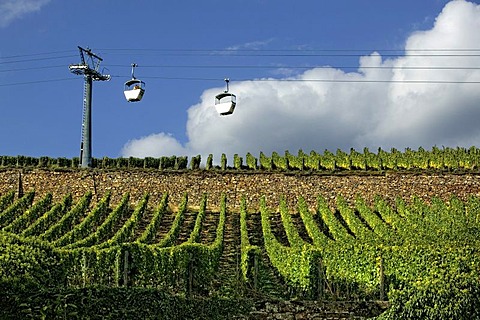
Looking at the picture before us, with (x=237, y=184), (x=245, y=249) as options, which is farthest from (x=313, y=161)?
(x=245, y=249)

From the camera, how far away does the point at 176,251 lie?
63.0 feet

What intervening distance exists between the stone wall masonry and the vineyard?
0.54 feet

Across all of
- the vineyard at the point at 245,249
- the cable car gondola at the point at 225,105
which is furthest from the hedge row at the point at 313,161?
the cable car gondola at the point at 225,105

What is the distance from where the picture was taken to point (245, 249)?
21219mm

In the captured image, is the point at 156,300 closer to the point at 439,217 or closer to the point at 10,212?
the point at 439,217

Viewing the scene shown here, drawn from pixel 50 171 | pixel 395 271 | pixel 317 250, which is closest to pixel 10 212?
pixel 50 171

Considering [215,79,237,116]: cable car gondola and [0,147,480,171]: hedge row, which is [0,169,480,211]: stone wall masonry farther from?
[215,79,237,116]: cable car gondola

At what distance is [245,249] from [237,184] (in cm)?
1340

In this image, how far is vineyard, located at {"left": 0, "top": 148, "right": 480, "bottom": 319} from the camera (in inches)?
539

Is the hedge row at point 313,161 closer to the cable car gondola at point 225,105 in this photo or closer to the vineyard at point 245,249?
the vineyard at point 245,249

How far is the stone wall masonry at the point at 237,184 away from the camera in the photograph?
3353cm

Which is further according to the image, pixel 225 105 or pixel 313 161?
pixel 313 161

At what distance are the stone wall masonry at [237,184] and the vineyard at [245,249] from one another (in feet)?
0.54

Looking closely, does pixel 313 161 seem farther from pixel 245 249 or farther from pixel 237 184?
pixel 245 249
